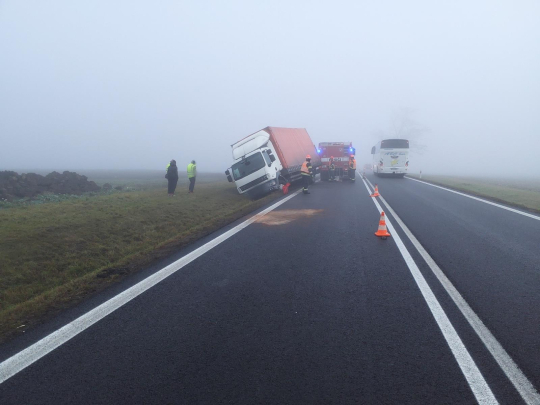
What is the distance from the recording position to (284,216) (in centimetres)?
1325

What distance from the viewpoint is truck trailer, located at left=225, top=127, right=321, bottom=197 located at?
68.4 ft

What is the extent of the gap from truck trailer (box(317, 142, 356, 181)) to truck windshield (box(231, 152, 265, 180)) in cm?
1127

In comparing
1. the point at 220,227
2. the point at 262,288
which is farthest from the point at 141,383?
the point at 220,227

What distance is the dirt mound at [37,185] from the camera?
844 inches

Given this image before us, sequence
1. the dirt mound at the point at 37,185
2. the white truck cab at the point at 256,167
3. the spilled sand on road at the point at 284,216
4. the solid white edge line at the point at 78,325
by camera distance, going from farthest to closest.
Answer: the dirt mound at the point at 37,185 → the white truck cab at the point at 256,167 → the spilled sand on road at the point at 284,216 → the solid white edge line at the point at 78,325

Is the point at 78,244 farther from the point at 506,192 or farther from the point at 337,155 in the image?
the point at 337,155

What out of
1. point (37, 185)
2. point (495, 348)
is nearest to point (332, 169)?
point (37, 185)

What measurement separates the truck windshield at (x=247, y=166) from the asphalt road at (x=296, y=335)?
12791 mm

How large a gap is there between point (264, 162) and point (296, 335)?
16.8 meters

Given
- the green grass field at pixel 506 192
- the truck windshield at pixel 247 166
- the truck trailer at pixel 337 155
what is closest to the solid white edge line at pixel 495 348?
the green grass field at pixel 506 192

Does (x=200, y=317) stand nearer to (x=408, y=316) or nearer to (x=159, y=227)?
(x=408, y=316)

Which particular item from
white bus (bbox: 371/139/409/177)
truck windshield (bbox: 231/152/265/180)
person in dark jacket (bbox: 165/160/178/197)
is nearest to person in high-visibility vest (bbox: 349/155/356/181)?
white bus (bbox: 371/139/409/177)

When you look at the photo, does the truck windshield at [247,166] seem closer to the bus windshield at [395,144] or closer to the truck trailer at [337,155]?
the truck trailer at [337,155]

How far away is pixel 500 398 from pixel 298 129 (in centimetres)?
2717
